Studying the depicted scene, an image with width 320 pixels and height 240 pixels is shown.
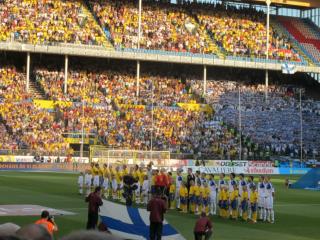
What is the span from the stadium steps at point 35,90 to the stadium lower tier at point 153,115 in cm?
35

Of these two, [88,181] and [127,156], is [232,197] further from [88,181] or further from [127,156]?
[127,156]

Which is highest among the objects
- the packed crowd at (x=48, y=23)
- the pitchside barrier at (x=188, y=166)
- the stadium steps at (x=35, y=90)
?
the packed crowd at (x=48, y=23)

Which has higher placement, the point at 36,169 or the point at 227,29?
the point at 227,29

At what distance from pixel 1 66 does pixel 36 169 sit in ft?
48.0


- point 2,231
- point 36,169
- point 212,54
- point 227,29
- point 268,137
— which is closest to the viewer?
point 2,231

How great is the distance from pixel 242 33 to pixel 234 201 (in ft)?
188

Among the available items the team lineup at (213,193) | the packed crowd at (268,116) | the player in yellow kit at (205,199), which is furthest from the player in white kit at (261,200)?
the packed crowd at (268,116)

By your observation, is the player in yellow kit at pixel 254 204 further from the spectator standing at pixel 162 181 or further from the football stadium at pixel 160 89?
the football stadium at pixel 160 89

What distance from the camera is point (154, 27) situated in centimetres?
7719

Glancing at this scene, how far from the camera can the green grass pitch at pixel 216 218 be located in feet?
70.9

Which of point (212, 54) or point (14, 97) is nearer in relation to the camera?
point (14, 97)

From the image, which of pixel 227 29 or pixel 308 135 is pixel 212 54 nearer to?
pixel 227 29

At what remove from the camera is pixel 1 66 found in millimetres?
68938

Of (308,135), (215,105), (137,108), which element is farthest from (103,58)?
(308,135)
